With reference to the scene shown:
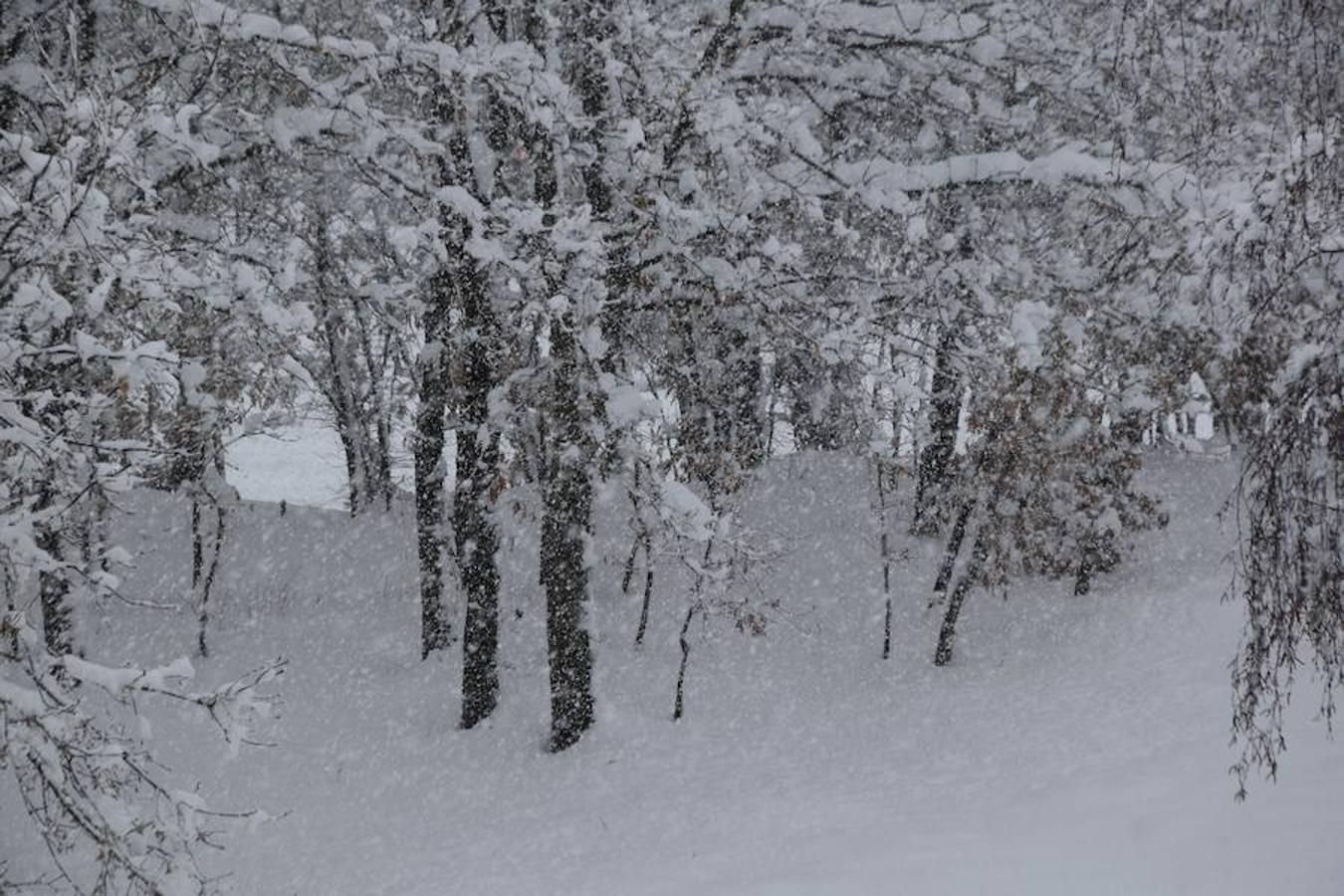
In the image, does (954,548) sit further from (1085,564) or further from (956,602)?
(1085,564)

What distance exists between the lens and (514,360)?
9.87 meters

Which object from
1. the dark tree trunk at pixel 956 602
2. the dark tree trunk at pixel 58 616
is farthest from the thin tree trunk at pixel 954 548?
the dark tree trunk at pixel 58 616

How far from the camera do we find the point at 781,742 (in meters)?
10.9

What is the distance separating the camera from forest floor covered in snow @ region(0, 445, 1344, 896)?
6.85 metres

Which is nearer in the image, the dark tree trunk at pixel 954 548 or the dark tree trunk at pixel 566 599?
the dark tree trunk at pixel 566 599

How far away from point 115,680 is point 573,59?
6487 mm

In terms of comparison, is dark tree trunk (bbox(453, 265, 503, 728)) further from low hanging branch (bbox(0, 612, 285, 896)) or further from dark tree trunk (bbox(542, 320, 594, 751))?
low hanging branch (bbox(0, 612, 285, 896))

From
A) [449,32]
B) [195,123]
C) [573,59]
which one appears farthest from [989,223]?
[195,123]

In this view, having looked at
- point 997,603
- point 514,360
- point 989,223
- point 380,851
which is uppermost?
point 989,223

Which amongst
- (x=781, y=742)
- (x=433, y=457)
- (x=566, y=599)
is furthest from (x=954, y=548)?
(x=433, y=457)

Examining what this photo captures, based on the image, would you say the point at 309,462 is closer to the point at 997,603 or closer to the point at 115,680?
the point at 997,603

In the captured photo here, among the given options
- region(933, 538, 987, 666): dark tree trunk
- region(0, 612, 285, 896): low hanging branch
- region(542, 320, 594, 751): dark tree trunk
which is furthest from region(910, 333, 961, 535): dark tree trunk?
region(0, 612, 285, 896): low hanging branch

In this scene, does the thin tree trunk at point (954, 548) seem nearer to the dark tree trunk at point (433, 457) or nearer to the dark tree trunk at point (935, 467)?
the dark tree trunk at point (935, 467)

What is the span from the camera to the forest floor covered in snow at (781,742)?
6.85m
